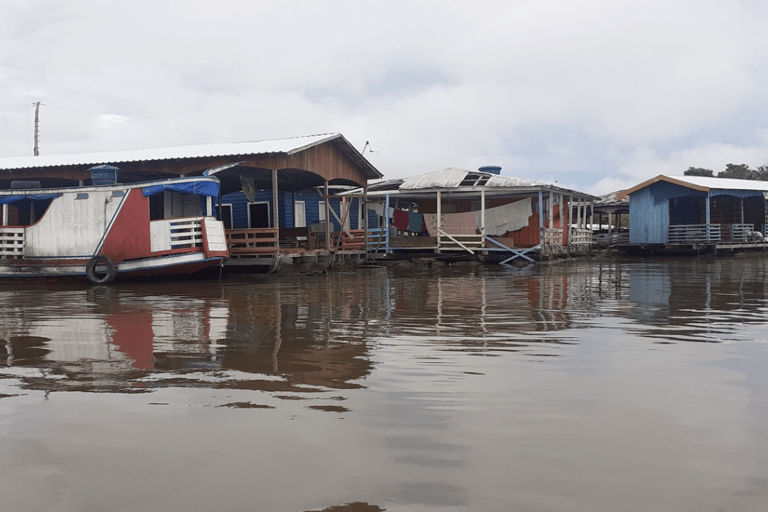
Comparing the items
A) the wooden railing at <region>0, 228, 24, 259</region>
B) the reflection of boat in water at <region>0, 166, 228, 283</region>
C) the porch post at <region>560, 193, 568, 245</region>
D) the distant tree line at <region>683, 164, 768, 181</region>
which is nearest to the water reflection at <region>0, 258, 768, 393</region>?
the reflection of boat in water at <region>0, 166, 228, 283</region>

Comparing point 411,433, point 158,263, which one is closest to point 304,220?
point 158,263

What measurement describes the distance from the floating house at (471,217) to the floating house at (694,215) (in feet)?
20.0

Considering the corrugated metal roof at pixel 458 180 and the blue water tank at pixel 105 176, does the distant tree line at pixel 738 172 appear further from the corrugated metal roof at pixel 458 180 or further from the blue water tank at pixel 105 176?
the blue water tank at pixel 105 176

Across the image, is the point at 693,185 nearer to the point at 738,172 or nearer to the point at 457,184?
the point at 457,184

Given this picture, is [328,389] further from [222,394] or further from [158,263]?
[158,263]

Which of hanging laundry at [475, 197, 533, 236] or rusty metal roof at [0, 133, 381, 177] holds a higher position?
rusty metal roof at [0, 133, 381, 177]

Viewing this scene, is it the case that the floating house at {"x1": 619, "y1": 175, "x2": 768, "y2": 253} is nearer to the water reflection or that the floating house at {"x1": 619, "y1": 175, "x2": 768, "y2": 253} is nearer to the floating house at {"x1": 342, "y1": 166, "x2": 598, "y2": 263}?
the floating house at {"x1": 342, "y1": 166, "x2": 598, "y2": 263}

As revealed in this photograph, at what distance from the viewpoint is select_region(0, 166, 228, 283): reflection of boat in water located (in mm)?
15438

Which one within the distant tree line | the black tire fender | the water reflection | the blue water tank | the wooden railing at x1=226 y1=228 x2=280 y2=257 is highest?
the distant tree line

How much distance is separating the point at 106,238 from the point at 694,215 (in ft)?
93.1

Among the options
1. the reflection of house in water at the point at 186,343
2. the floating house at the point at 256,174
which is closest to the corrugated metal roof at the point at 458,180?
the floating house at the point at 256,174

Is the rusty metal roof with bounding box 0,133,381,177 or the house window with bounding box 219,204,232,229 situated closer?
the rusty metal roof with bounding box 0,133,381,177

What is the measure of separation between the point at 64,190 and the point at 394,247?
42.5 feet

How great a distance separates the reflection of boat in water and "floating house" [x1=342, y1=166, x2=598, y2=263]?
9.87 meters
